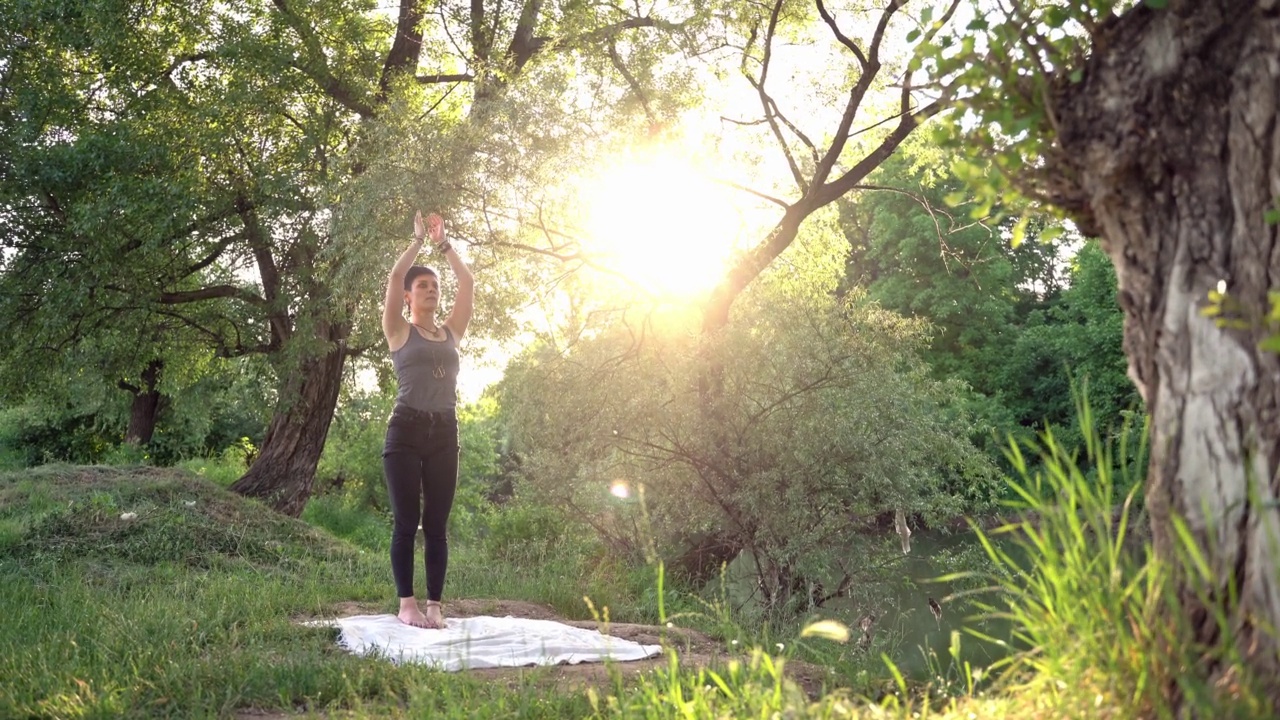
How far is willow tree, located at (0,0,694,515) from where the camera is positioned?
13.2 m

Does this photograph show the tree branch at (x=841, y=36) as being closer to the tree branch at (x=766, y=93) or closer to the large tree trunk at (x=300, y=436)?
the tree branch at (x=766, y=93)

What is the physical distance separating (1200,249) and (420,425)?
192 inches

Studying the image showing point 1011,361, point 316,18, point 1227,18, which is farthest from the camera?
point 1011,361

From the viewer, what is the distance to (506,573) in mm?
10094

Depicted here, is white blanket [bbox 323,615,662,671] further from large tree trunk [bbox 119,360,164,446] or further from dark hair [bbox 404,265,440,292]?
large tree trunk [bbox 119,360,164,446]

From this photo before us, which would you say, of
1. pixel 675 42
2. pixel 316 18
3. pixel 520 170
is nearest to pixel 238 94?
pixel 316 18

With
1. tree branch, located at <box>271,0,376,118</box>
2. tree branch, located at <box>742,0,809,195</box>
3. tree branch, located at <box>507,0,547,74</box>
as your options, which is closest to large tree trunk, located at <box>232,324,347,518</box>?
tree branch, located at <box>271,0,376,118</box>

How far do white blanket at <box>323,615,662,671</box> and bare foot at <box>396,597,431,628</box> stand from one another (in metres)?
0.06

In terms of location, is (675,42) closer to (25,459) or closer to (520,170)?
(520,170)

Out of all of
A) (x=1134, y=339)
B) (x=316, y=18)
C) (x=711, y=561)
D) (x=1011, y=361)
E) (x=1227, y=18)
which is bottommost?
(x=711, y=561)

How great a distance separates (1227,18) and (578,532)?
10.2 m

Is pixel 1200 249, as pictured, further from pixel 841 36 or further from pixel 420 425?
pixel 841 36

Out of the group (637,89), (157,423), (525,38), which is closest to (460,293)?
(637,89)

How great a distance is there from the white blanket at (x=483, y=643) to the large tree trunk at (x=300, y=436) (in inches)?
345
